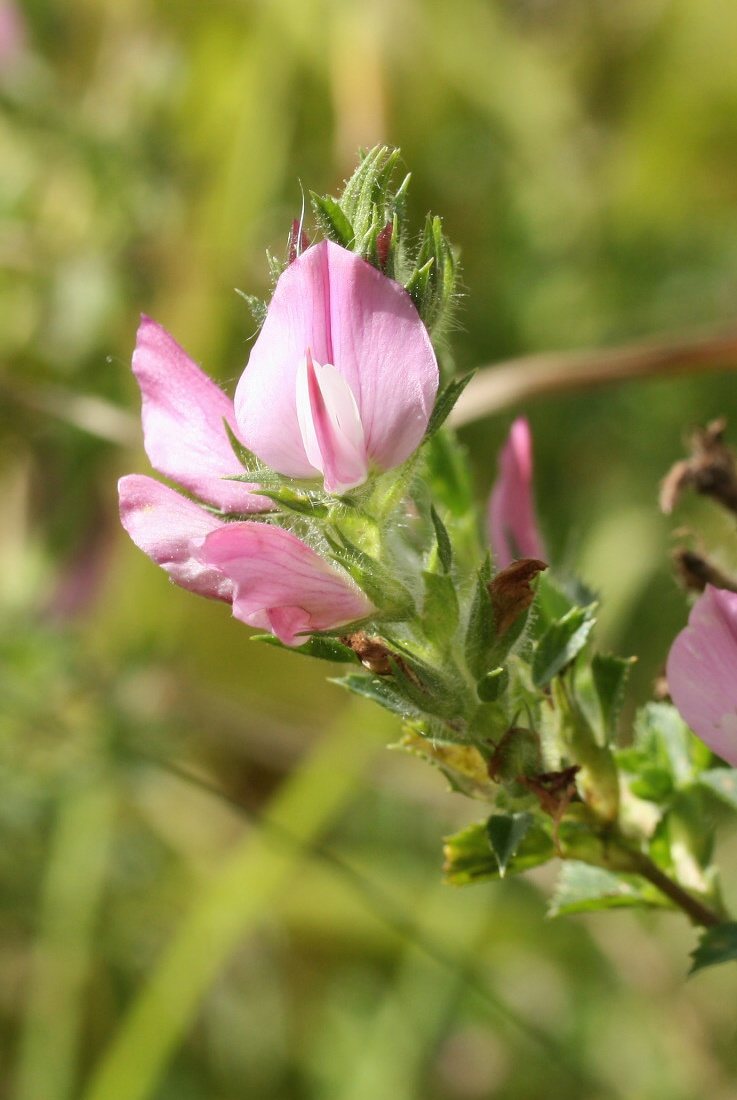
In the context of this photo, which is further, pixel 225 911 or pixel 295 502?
pixel 225 911

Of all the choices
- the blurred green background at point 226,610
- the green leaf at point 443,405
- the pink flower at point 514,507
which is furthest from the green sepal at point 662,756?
the blurred green background at point 226,610

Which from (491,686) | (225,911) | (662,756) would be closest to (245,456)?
(491,686)

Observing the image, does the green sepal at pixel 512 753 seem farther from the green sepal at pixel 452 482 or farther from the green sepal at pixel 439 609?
the green sepal at pixel 452 482

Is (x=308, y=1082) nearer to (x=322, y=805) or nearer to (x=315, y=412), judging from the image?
(x=322, y=805)

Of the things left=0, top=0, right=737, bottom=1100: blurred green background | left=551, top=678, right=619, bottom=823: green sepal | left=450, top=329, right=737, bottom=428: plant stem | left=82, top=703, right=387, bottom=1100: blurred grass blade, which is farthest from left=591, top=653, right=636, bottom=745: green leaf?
left=82, top=703, right=387, bottom=1100: blurred grass blade

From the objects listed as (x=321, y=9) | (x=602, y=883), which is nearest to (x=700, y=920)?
(x=602, y=883)

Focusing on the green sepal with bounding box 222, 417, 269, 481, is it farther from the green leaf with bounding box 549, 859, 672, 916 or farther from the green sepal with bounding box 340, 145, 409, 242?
the green leaf with bounding box 549, 859, 672, 916

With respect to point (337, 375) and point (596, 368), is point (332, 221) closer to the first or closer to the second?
point (337, 375)
